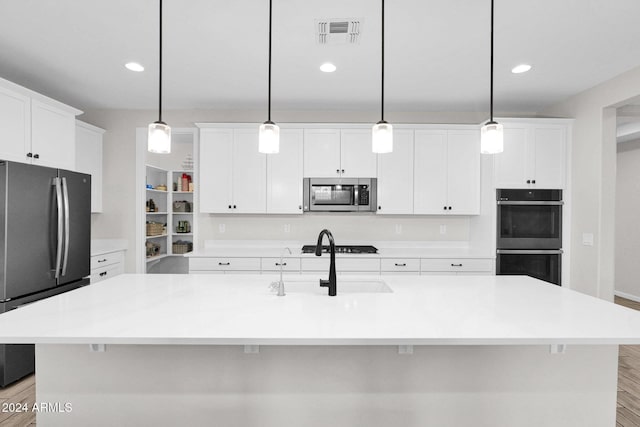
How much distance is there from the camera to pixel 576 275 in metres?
3.49

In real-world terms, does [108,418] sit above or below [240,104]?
below

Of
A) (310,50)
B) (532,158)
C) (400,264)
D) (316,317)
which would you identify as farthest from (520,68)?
(316,317)

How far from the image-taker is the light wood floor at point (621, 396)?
2.11 metres

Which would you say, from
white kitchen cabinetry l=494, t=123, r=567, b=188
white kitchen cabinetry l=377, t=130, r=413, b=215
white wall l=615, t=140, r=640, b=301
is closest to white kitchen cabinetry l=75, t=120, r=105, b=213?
white kitchen cabinetry l=377, t=130, r=413, b=215

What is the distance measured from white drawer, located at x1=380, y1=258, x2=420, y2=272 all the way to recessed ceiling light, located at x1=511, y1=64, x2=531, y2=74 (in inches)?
76.3

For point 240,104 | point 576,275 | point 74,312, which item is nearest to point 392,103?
point 240,104

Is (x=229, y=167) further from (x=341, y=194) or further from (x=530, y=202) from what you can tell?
(x=530, y=202)

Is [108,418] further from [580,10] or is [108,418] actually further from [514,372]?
[580,10]

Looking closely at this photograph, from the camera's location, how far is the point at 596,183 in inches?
127

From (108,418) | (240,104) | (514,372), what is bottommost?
(108,418)

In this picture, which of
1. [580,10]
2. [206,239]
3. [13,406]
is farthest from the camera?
[206,239]

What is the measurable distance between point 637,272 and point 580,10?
4.73 m

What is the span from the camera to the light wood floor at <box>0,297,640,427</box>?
2.11 m

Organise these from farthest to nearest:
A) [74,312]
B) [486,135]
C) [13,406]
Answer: [13,406], [486,135], [74,312]
